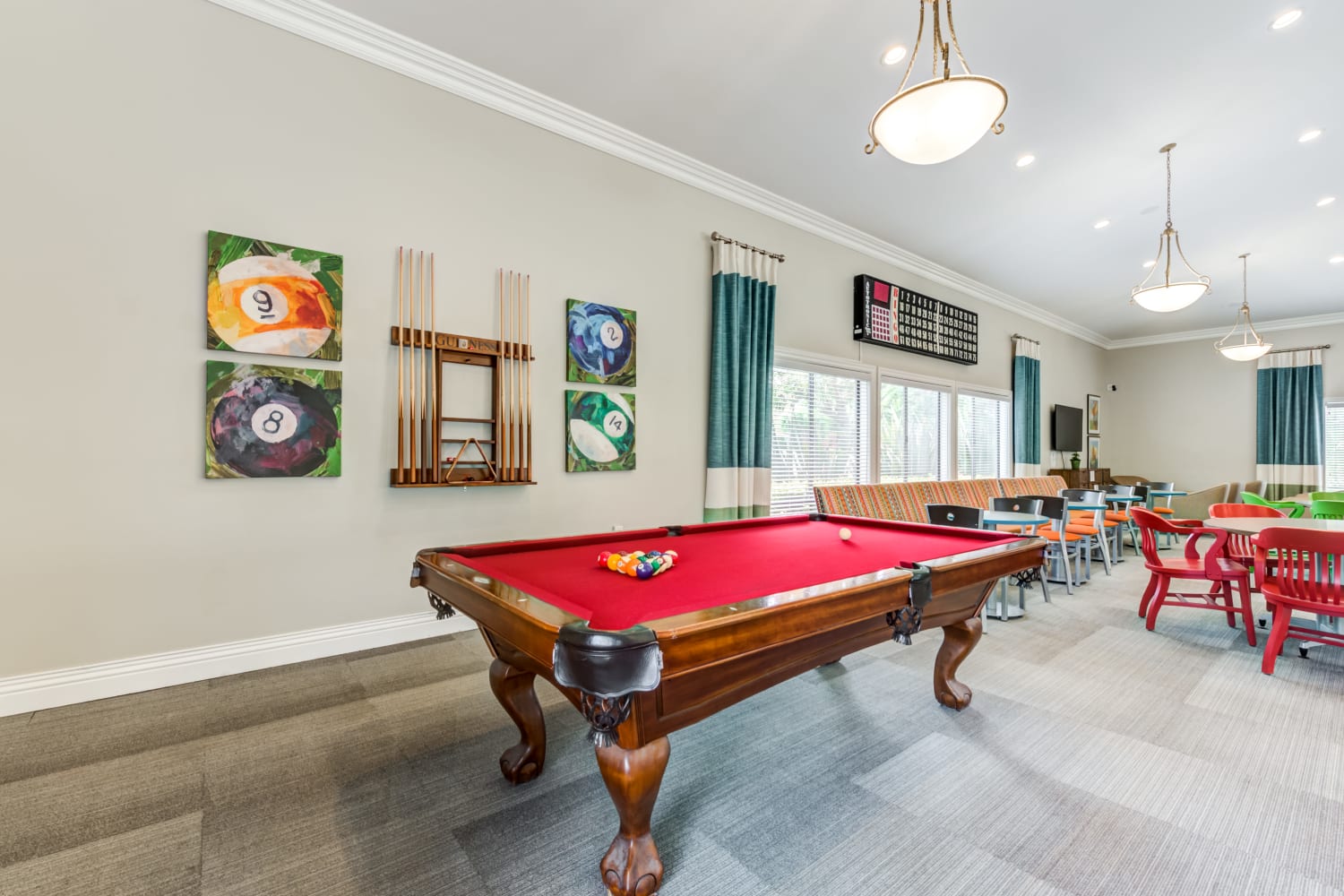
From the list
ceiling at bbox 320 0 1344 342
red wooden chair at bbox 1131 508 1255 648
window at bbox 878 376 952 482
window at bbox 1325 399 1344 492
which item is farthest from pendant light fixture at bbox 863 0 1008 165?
window at bbox 1325 399 1344 492


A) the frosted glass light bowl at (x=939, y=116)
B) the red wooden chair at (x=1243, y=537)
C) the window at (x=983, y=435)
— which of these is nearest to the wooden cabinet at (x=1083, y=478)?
the window at (x=983, y=435)

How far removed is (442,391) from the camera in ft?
10.2

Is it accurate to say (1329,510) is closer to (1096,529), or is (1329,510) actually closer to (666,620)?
(1096,529)

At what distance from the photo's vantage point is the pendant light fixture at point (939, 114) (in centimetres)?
197

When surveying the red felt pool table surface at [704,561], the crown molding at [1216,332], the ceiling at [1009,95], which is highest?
the ceiling at [1009,95]

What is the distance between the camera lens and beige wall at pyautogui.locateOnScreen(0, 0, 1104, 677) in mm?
2271

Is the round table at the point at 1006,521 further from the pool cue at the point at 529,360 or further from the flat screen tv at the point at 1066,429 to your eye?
the flat screen tv at the point at 1066,429

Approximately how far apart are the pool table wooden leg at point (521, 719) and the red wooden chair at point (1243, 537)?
362 centimetres

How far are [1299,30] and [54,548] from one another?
244 inches

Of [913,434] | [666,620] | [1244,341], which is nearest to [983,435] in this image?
[913,434]

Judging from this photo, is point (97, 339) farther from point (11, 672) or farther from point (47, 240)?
point (11, 672)

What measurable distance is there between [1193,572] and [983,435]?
13.5 ft

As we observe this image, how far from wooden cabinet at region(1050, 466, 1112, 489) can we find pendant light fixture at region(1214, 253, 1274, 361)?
2.26m

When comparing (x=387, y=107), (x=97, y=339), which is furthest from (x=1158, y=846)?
(x=387, y=107)
